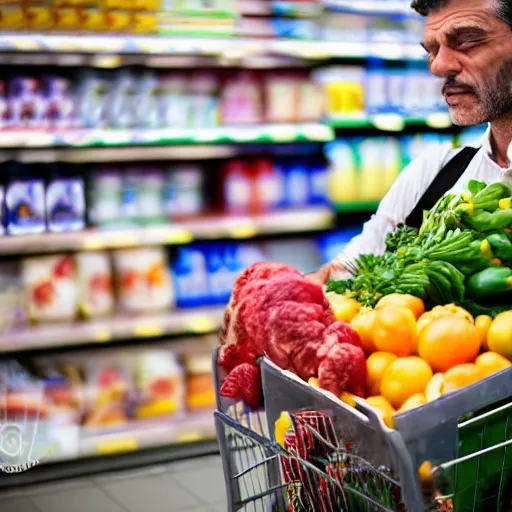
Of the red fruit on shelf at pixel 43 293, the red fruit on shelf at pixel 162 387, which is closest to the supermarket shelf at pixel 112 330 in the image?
the red fruit on shelf at pixel 43 293

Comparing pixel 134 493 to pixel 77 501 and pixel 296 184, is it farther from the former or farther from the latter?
pixel 296 184

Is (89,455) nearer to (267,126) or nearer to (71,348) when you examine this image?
(71,348)

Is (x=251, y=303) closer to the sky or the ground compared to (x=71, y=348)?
closer to the sky

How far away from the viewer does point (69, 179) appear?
3.31 metres

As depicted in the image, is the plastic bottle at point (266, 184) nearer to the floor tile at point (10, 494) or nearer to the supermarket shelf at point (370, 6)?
the supermarket shelf at point (370, 6)

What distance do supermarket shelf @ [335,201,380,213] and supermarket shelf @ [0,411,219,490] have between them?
1148 millimetres

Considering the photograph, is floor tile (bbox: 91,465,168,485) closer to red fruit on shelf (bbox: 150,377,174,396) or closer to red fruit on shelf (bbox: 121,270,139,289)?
red fruit on shelf (bbox: 150,377,174,396)

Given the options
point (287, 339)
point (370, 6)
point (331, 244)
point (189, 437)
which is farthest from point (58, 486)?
point (287, 339)

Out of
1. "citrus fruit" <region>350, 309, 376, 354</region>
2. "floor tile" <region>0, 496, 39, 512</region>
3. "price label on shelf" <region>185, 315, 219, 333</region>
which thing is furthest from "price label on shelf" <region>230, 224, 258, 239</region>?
"citrus fruit" <region>350, 309, 376, 354</region>

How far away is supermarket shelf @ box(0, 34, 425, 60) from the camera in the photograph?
3.08 metres

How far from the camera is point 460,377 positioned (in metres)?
0.85

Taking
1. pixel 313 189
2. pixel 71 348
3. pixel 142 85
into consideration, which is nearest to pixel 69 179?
pixel 142 85

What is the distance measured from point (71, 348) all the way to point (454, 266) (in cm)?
271

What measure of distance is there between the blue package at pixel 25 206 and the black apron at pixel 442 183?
1.97 metres
